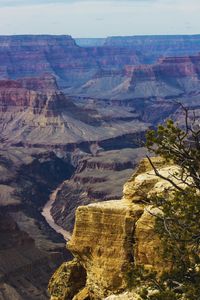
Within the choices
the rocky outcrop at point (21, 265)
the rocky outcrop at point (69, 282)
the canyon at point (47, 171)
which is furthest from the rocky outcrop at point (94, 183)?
the rocky outcrop at point (69, 282)

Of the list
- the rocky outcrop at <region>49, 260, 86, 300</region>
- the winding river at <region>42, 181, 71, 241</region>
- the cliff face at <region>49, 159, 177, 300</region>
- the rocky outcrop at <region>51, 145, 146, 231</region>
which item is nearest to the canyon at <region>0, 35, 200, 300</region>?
the rocky outcrop at <region>51, 145, 146, 231</region>

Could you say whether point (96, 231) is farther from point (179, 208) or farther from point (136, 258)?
Answer: point (179, 208)

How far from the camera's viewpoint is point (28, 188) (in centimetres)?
13112

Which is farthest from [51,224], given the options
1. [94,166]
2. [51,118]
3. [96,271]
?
[96,271]

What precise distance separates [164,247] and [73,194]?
347 ft

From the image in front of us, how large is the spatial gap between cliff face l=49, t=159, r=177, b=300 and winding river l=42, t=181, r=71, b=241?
72.7 meters

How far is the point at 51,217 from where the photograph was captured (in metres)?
116

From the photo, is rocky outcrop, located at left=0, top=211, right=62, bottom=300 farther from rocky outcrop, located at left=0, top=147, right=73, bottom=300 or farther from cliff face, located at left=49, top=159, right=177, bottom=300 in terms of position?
cliff face, located at left=49, top=159, right=177, bottom=300

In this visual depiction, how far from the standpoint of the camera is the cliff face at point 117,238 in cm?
2106

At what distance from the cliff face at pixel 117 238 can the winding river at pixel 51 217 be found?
239ft

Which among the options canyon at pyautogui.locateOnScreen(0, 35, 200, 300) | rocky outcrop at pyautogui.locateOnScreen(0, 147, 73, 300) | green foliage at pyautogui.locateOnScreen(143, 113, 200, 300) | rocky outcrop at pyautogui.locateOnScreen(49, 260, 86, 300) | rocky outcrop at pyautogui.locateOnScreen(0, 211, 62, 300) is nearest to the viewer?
green foliage at pyautogui.locateOnScreen(143, 113, 200, 300)

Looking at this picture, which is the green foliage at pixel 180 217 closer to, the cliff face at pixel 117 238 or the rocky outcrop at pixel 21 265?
the cliff face at pixel 117 238

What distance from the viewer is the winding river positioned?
101019mm

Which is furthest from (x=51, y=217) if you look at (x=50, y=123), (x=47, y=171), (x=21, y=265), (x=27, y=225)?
(x=50, y=123)
